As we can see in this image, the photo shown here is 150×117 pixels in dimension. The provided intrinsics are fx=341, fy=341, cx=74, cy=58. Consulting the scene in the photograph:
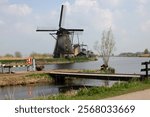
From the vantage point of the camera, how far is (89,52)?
4963 inches

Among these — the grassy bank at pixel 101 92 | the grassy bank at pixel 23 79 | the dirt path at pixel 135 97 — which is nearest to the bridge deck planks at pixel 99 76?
the grassy bank at pixel 23 79

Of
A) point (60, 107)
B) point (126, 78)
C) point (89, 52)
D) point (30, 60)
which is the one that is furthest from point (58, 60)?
point (60, 107)

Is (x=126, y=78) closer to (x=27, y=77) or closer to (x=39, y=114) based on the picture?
(x=27, y=77)

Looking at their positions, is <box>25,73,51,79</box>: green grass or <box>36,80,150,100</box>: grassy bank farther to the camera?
<box>25,73,51,79</box>: green grass

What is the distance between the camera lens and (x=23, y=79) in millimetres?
32500

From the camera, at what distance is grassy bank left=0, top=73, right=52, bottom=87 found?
31.4 m

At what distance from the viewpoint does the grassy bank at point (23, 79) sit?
103ft

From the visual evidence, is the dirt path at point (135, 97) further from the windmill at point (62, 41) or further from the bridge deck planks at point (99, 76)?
the windmill at point (62, 41)

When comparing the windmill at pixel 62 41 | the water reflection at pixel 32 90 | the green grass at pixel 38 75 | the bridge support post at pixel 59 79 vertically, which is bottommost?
the water reflection at pixel 32 90

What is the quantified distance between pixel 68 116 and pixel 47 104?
99 cm

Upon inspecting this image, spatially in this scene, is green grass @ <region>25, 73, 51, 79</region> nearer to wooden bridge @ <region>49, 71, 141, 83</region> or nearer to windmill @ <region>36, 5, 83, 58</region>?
wooden bridge @ <region>49, 71, 141, 83</region>

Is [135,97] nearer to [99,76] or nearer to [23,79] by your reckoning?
[99,76]

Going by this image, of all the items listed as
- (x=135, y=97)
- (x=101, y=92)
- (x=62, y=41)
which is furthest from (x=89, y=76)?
(x=62, y=41)

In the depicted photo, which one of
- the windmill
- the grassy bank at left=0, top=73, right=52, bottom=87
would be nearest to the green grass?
the grassy bank at left=0, top=73, right=52, bottom=87
